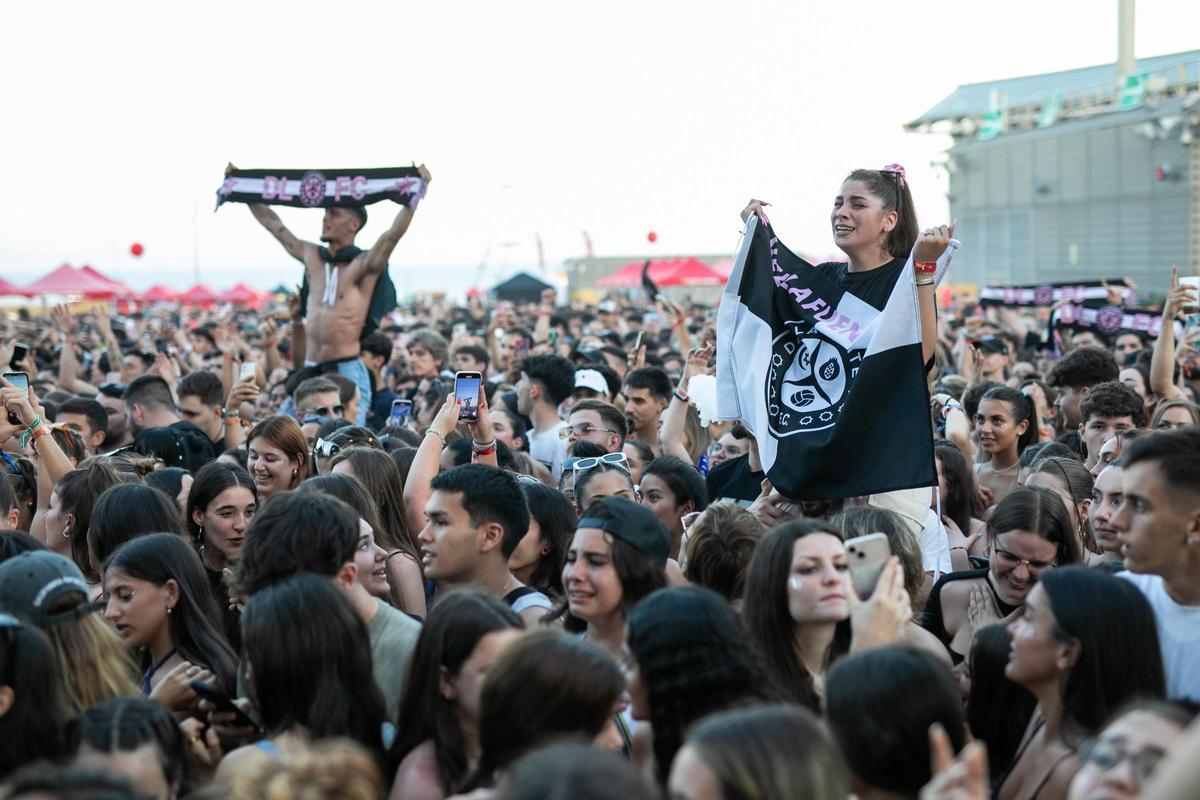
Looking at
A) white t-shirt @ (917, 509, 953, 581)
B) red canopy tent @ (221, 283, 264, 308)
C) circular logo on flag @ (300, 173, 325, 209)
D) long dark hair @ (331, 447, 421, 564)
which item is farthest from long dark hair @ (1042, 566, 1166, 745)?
red canopy tent @ (221, 283, 264, 308)

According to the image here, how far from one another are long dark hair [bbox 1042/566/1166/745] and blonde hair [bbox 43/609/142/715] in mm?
2604

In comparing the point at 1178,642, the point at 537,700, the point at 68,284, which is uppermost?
the point at 68,284

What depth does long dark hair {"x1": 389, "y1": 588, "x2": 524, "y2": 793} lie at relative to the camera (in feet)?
11.1

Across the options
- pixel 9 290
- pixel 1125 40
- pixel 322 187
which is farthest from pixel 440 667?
pixel 1125 40

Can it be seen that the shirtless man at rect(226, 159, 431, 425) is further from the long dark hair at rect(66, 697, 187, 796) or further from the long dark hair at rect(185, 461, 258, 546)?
the long dark hair at rect(66, 697, 187, 796)

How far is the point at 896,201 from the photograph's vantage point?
5.40 meters

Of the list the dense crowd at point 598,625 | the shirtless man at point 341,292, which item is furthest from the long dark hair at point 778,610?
the shirtless man at point 341,292

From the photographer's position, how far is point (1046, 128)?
40.3m

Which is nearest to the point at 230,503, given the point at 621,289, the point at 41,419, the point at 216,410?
the point at 41,419

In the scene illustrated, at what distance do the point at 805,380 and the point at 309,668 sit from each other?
3013 millimetres

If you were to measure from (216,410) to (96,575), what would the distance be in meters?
3.42

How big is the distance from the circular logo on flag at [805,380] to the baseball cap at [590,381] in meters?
3.20

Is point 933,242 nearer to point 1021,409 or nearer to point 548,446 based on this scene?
point 1021,409

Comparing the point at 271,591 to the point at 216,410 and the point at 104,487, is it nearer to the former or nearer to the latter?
the point at 104,487
